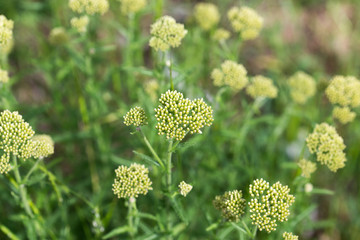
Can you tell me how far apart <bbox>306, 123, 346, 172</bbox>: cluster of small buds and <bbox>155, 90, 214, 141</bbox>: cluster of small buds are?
1095 millimetres

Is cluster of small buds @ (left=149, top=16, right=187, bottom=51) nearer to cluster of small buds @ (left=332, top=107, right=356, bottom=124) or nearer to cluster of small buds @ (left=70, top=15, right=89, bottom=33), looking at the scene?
cluster of small buds @ (left=70, top=15, right=89, bottom=33)

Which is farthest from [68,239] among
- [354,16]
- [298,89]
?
[354,16]

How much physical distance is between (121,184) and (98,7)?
1.82 m

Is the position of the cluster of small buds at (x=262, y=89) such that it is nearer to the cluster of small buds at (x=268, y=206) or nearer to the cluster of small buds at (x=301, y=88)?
the cluster of small buds at (x=301, y=88)

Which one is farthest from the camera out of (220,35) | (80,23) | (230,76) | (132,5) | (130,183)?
(220,35)

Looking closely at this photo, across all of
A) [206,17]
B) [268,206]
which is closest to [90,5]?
[206,17]

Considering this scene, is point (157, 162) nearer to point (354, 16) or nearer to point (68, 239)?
point (68, 239)

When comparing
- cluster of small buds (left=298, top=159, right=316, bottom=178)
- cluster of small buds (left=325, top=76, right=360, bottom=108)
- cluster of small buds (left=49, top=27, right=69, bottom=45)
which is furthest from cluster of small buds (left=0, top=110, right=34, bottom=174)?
cluster of small buds (left=325, top=76, right=360, bottom=108)

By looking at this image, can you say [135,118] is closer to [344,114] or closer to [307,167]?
[307,167]

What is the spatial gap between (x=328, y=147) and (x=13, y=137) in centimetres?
220

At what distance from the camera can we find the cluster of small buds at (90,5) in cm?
383

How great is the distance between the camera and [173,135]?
8.09 feet

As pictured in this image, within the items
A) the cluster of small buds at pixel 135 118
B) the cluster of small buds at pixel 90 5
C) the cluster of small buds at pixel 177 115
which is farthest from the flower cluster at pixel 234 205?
the cluster of small buds at pixel 90 5

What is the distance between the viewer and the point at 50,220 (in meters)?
3.82
